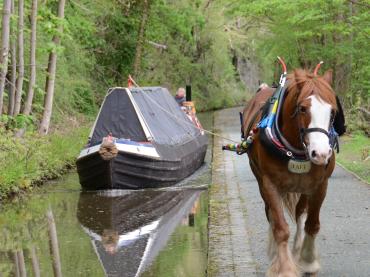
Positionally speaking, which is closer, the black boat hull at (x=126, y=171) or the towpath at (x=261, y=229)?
the towpath at (x=261, y=229)

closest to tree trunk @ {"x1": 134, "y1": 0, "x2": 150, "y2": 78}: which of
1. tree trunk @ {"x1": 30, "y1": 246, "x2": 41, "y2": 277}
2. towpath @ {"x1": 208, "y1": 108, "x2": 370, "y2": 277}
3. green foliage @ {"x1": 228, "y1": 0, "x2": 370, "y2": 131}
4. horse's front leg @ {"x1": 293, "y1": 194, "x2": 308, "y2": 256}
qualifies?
green foliage @ {"x1": 228, "y1": 0, "x2": 370, "y2": 131}

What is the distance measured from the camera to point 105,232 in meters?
11.4

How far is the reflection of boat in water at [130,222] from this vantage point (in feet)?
30.9

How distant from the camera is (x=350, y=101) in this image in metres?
27.1

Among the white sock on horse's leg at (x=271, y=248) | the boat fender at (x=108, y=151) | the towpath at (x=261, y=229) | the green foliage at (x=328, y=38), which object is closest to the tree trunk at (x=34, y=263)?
the towpath at (x=261, y=229)

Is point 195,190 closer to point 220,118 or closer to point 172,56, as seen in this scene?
point 220,118

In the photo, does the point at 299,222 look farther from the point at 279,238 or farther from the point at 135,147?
the point at 135,147

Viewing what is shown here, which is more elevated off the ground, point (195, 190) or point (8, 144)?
point (8, 144)

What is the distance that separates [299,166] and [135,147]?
9578mm

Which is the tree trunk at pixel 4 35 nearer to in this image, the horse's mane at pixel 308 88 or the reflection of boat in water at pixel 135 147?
the reflection of boat in water at pixel 135 147

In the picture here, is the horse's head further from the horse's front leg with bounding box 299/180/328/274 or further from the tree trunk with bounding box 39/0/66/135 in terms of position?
the tree trunk with bounding box 39/0/66/135

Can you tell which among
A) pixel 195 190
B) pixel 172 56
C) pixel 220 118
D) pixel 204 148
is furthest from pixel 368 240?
pixel 172 56

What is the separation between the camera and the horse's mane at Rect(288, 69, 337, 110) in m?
6.61

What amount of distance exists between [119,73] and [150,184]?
1924 cm
